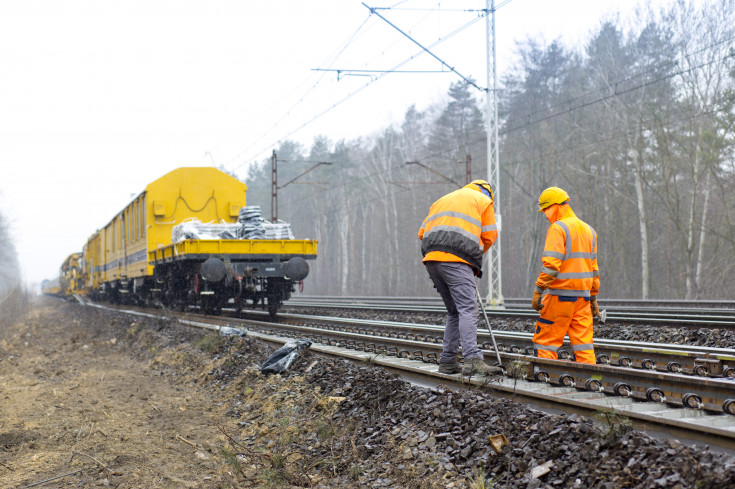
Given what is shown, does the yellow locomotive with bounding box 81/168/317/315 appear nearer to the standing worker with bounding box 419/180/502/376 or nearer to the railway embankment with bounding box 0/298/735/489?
the railway embankment with bounding box 0/298/735/489

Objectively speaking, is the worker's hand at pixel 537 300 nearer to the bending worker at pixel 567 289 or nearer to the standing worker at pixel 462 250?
the bending worker at pixel 567 289

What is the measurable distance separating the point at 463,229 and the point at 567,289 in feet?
3.48

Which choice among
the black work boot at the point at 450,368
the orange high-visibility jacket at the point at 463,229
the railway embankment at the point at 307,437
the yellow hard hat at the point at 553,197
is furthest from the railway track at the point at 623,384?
the yellow hard hat at the point at 553,197

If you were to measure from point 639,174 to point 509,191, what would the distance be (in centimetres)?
1103

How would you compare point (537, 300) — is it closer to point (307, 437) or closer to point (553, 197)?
point (553, 197)

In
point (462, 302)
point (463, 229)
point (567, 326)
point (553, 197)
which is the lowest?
point (567, 326)

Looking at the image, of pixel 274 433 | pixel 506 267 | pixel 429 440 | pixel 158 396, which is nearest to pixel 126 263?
pixel 158 396

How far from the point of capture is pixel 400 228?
44.4 meters

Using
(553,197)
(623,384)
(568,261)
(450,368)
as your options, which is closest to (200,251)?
(450,368)

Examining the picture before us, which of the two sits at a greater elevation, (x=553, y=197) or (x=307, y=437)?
(x=553, y=197)

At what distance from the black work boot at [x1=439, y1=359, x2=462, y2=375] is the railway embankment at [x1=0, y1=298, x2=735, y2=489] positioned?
1.46 ft

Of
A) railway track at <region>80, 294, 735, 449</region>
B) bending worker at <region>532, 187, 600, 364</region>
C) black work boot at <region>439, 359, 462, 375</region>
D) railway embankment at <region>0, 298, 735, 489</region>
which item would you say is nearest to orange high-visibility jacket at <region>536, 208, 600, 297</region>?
bending worker at <region>532, 187, 600, 364</region>

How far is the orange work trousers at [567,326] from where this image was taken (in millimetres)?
5621

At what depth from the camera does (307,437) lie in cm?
502
